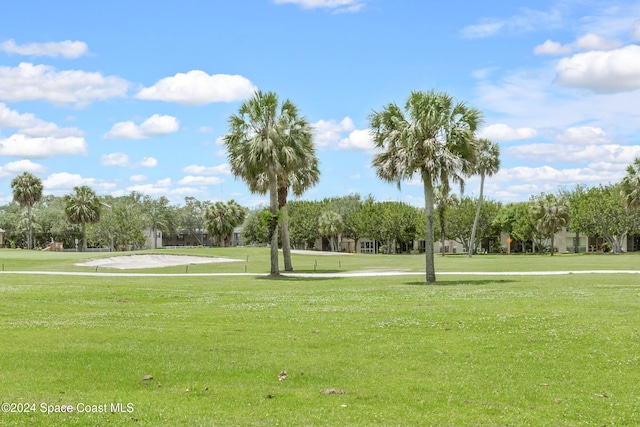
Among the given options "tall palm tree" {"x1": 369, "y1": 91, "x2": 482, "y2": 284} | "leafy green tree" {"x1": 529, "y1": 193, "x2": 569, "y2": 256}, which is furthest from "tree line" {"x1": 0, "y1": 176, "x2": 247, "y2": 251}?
"tall palm tree" {"x1": 369, "y1": 91, "x2": 482, "y2": 284}

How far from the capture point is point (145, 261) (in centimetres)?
5759

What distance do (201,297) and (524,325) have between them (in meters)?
11.4

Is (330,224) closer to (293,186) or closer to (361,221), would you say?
(361,221)

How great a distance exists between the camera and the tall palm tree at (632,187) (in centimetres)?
7319

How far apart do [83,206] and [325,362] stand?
92261mm

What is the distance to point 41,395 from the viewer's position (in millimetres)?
9852

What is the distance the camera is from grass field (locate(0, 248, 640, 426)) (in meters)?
9.20

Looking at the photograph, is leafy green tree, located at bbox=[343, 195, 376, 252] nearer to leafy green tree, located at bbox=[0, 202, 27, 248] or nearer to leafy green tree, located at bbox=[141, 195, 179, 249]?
leafy green tree, located at bbox=[141, 195, 179, 249]

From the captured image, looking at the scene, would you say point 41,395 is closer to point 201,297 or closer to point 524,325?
point 524,325

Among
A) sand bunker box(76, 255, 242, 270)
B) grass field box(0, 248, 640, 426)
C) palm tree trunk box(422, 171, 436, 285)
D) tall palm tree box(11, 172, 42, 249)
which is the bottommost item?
grass field box(0, 248, 640, 426)

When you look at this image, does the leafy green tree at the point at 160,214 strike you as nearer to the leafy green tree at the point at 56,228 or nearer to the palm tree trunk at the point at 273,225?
the leafy green tree at the point at 56,228

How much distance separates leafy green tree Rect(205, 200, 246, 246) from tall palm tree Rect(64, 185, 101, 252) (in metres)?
17.4

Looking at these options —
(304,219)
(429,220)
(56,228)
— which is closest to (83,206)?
(56,228)

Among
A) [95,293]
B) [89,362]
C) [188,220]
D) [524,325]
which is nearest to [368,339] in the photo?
[524,325]
